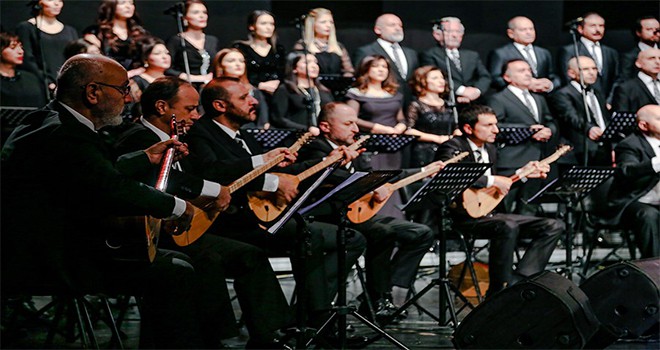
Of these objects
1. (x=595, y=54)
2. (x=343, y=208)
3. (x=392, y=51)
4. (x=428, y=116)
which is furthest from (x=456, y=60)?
(x=343, y=208)

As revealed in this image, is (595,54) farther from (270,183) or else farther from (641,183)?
(270,183)

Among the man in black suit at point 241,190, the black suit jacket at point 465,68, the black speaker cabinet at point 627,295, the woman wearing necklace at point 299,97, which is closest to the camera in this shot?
the black speaker cabinet at point 627,295

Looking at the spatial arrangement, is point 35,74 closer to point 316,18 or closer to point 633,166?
point 316,18

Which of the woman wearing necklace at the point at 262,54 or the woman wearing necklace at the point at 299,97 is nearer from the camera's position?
the woman wearing necklace at the point at 299,97

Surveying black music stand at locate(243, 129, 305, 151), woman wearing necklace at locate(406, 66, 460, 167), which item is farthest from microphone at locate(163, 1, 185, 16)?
woman wearing necklace at locate(406, 66, 460, 167)

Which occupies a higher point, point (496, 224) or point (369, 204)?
point (369, 204)

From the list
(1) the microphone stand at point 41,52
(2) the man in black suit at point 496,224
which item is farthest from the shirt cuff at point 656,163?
(1) the microphone stand at point 41,52

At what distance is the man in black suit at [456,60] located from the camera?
364 inches

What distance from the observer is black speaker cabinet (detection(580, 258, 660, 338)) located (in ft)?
15.6

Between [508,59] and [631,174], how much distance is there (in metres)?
2.42

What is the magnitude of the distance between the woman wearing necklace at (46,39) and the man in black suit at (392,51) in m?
2.75

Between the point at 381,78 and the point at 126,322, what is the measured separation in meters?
3.30

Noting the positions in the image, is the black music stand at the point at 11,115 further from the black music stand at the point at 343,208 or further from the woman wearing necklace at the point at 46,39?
the black music stand at the point at 343,208

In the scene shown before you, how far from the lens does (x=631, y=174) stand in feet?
24.0
